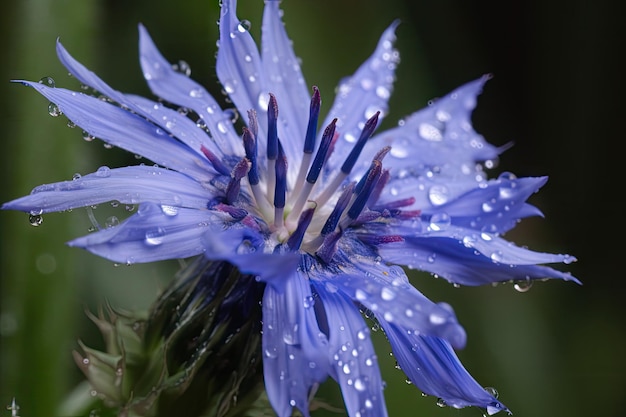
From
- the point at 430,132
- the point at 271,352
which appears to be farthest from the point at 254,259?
the point at 430,132

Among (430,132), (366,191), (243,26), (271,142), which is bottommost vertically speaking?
(366,191)

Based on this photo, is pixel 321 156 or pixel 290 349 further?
pixel 321 156

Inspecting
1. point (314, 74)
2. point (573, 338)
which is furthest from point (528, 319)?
point (314, 74)

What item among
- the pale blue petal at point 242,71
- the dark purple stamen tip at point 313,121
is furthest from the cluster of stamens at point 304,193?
the pale blue petal at point 242,71

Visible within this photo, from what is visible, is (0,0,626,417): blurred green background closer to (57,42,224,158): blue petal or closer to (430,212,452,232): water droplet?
(57,42,224,158): blue petal

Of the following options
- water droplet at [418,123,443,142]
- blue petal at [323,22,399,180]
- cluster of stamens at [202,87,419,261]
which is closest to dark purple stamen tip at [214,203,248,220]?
cluster of stamens at [202,87,419,261]

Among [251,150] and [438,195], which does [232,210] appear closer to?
[251,150]

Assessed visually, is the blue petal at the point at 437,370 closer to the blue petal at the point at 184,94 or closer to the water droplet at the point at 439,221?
the water droplet at the point at 439,221
